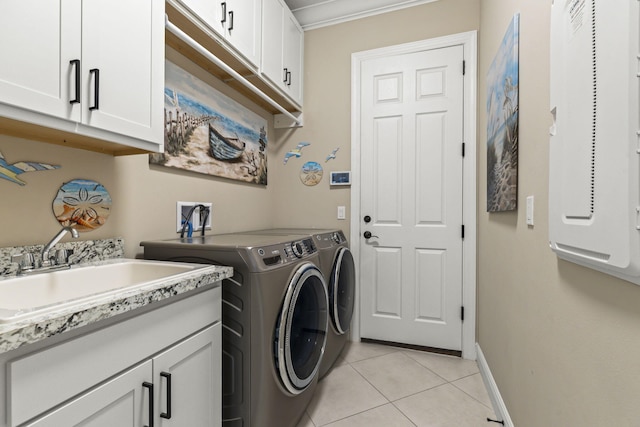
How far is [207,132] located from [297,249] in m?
1.07

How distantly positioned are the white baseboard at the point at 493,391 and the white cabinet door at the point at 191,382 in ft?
4.46

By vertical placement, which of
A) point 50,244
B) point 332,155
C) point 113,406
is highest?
point 332,155

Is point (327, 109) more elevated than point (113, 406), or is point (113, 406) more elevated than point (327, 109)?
point (327, 109)

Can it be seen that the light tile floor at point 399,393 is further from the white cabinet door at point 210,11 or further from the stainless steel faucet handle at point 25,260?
the white cabinet door at point 210,11

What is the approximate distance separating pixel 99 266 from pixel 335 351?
1604 millimetres

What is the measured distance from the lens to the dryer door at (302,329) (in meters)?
1.35

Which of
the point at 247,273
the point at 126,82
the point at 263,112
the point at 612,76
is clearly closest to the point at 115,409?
the point at 247,273

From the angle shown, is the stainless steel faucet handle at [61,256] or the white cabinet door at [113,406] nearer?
the white cabinet door at [113,406]

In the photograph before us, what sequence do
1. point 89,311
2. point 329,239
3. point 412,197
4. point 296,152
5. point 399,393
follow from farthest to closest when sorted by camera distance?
point 296,152 < point 412,197 < point 329,239 < point 399,393 < point 89,311

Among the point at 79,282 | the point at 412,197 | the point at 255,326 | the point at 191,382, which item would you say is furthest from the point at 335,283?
the point at 79,282

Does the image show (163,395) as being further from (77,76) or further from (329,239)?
(329,239)

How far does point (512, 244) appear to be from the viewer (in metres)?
1.51

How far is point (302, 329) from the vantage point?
5.54ft

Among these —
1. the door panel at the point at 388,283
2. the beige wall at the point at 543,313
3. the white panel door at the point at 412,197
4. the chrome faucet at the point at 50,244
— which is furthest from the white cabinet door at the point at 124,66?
the door panel at the point at 388,283
